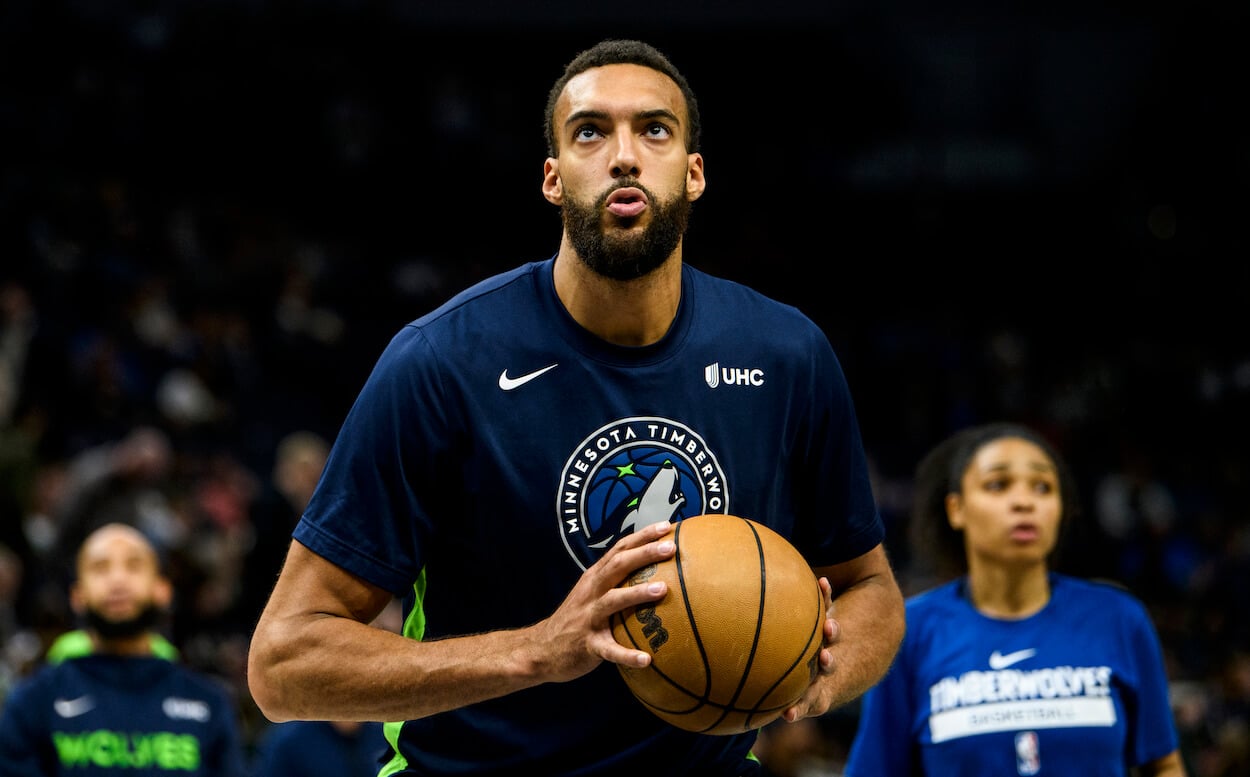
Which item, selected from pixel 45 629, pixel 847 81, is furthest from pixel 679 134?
pixel 847 81

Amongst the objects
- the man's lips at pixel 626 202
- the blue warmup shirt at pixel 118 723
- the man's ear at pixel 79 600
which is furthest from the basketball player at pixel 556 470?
the man's ear at pixel 79 600

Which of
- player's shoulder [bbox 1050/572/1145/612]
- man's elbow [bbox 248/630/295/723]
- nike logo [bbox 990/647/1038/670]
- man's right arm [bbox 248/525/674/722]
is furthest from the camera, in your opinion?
player's shoulder [bbox 1050/572/1145/612]

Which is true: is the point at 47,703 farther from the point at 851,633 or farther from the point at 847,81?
the point at 847,81

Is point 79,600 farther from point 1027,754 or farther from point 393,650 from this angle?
point 1027,754

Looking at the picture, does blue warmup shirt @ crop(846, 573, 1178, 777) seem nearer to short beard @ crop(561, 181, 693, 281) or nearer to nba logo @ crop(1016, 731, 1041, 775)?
nba logo @ crop(1016, 731, 1041, 775)

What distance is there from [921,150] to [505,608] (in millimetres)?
16293

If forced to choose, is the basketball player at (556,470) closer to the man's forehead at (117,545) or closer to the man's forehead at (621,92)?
the man's forehead at (621,92)

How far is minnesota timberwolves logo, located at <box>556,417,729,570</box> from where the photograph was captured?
302cm

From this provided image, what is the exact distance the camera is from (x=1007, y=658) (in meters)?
4.57

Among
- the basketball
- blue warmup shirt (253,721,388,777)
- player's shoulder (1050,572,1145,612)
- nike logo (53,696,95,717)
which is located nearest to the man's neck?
the basketball

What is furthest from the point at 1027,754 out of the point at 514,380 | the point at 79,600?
the point at 79,600

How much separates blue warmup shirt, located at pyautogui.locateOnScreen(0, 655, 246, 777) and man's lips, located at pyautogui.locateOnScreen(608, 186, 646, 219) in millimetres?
3790

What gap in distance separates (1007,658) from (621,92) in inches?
92.7

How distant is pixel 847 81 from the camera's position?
18.3 m
